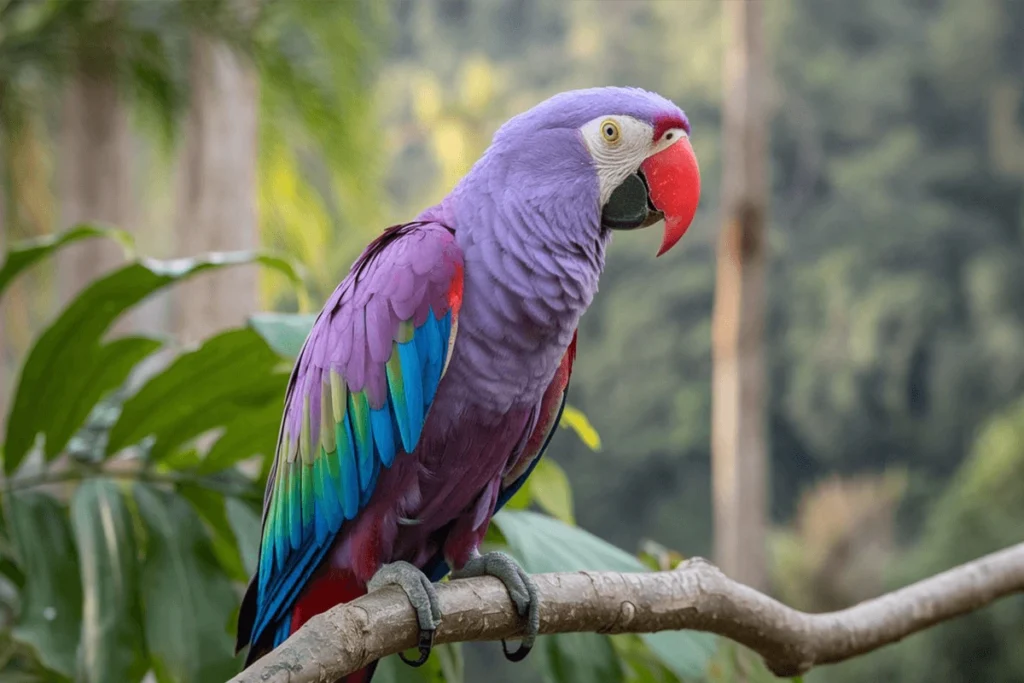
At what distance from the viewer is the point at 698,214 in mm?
9055

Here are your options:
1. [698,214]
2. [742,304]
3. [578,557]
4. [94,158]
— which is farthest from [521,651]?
[698,214]

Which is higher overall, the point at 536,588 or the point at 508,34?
the point at 508,34

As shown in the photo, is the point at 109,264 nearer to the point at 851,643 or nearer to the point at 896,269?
the point at 851,643

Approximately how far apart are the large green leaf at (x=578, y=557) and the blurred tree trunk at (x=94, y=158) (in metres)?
2.12

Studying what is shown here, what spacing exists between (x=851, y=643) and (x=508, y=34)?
10167 millimetres

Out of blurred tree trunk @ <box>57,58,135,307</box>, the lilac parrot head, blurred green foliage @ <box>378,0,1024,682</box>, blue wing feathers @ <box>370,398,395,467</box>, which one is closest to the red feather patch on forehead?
the lilac parrot head

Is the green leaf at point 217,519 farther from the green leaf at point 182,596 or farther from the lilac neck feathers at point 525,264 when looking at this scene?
the lilac neck feathers at point 525,264

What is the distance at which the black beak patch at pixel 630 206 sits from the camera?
87cm

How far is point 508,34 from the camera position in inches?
419

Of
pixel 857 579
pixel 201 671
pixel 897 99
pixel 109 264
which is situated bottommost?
pixel 857 579

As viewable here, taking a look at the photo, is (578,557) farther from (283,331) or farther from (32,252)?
(32,252)

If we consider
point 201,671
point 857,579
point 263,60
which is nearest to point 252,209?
point 263,60

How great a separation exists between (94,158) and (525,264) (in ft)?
8.10

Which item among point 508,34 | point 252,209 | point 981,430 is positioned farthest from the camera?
point 508,34
